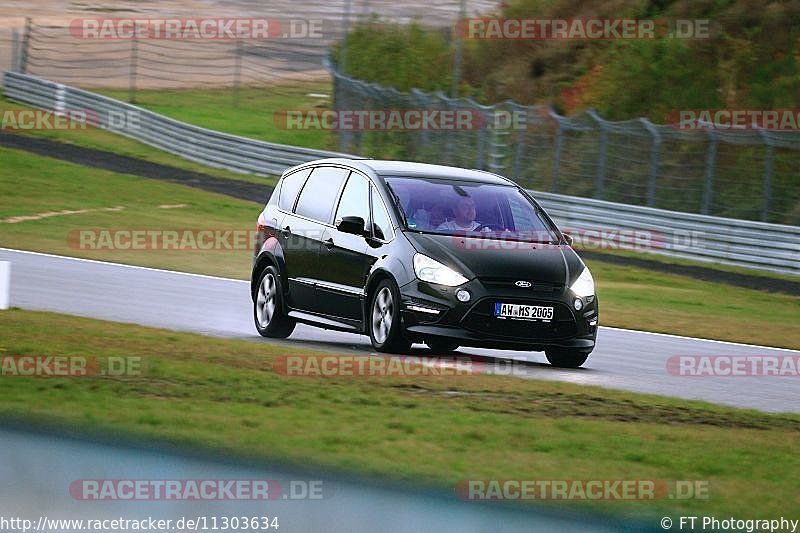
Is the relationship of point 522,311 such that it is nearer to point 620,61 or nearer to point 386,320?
point 386,320

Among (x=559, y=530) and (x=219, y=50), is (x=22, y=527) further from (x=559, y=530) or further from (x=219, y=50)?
(x=219, y=50)

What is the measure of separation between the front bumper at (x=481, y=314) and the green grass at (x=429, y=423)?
958mm

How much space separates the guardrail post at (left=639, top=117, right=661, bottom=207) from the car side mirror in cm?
1566

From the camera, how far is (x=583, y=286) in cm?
1261

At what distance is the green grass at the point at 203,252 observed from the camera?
19.2m

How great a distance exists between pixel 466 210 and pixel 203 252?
12794 millimetres

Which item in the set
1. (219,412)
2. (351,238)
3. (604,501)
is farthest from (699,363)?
(604,501)

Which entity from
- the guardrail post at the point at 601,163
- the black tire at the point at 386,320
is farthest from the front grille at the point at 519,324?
the guardrail post at the point at 601,163

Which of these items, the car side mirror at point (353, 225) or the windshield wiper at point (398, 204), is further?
the car side mirror at point (353, 225)

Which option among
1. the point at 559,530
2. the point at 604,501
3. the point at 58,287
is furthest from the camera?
the point at 58,287

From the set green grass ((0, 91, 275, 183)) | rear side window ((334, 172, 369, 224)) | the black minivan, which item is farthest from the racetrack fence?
rear side window ((334, 172, 369, 224))

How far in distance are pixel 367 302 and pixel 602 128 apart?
1691 cm

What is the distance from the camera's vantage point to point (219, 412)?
344 inches

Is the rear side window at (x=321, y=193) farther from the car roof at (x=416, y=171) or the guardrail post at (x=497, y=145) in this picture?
the guardrail post at (x=497, y=145)
